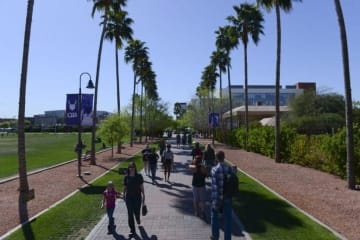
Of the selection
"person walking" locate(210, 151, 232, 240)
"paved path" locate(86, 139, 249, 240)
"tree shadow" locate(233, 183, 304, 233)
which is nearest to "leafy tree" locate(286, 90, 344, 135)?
"tree shadow" locate(233, 183, 304, 233)

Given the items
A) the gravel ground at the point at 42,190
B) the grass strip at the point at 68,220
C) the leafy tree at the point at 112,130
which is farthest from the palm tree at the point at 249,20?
the grass strip at the point at 68,220

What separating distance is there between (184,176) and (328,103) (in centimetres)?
3692

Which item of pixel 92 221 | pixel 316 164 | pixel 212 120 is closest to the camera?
pixel 92 221

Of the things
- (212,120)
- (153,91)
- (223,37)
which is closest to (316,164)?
(212,120)

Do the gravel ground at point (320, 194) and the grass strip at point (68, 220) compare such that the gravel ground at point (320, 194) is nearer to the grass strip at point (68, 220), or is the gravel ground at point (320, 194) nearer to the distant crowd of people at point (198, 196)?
the distant crowd of people at point (198, 196)

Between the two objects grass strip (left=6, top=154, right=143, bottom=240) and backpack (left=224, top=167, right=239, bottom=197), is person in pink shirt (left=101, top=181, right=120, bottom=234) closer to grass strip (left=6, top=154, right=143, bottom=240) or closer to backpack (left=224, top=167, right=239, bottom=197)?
grass strip (left=6, top=154, right=143, bottom=240)

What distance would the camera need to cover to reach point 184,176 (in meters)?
17.3

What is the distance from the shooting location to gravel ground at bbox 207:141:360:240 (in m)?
9.14

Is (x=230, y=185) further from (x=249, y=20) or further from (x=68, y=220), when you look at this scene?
(x=249, y=20)

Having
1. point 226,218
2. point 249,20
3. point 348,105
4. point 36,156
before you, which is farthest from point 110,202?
point 249,20

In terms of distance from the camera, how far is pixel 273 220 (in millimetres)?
8969

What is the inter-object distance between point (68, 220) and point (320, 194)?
832 cm

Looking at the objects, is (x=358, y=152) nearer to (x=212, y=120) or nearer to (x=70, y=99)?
(x=70, y=99)

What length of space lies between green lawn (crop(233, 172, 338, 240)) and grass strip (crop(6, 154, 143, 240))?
147 inches
